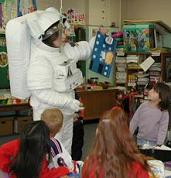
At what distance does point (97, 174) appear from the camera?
2031 millimetres

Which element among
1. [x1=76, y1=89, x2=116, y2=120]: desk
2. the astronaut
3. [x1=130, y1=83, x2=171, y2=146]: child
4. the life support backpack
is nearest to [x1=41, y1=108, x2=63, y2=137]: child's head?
the astronaut

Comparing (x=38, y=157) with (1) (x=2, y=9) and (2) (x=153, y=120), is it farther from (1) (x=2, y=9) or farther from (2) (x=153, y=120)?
(1) (x=2, y=9)

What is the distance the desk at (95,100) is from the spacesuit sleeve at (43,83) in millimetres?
3467

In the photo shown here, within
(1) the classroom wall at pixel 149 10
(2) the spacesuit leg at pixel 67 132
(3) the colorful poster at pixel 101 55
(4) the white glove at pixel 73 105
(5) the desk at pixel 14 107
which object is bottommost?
(5) the desk at pixel 14 107

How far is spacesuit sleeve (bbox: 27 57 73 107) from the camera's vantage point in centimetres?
343

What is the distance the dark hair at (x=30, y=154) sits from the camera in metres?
2.22

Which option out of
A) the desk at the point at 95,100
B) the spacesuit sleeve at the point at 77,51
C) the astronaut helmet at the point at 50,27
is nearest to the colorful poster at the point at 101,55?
the spacesuit sleeve at the point at 77,51

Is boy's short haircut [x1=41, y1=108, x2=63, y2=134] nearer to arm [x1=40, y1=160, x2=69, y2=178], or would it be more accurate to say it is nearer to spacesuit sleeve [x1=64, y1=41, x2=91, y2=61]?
arm [x1=40, y1=160, x2=69, y2=178]

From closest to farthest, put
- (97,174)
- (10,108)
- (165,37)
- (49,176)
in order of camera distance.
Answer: (97,174)
(49,176)
(10,108)
(165,37)

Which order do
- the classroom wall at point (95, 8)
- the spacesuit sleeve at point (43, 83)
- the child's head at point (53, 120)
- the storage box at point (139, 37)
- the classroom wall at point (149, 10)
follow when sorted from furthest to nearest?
the classroom wall at point (95, 8) < the classroom wall at point (149, 10) < the storage box at point (139, 37) < the spacesuit sleeve at point (43, 83) < the child's head at point (53, 120)

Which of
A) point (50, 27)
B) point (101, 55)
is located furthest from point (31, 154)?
point (101, 55)

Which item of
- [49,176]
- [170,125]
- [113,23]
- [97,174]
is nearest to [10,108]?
[113,23]

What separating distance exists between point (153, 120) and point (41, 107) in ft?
3.38

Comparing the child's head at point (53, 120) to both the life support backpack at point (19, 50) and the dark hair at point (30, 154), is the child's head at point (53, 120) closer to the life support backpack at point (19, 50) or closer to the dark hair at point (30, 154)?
the dark hair at point (30, 154)
